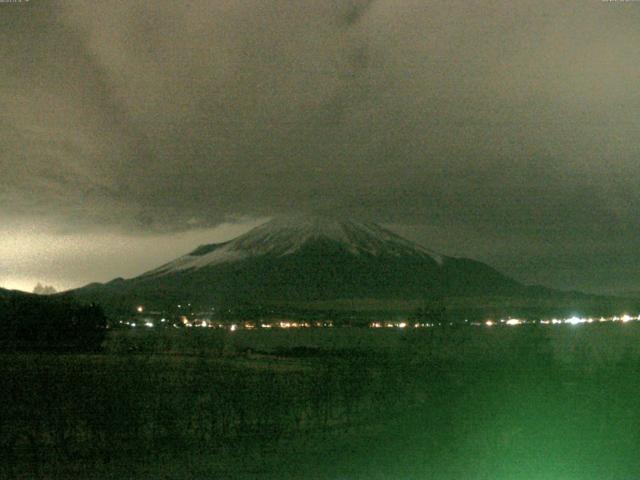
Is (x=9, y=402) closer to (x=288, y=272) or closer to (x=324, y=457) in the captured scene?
(x=324, y=457)

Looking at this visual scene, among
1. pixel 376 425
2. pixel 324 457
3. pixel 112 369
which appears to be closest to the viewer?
pixel 324 457

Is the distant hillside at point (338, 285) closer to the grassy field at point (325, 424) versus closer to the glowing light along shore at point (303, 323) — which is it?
the glowing light along shore at point (303, 323)

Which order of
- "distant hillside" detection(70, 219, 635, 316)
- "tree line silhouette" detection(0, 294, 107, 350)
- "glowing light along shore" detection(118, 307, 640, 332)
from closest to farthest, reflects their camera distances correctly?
1. "tree line silhouette" detection(0, 294, 107, 350)
2. "glowing light along shore" detection(118, 307, 640, 332)
3. "distant hillside" detection(70, 219, 635, 316)

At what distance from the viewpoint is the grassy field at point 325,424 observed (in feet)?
38.7

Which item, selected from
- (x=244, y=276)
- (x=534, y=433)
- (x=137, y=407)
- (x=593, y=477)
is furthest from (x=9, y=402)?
(x=244, y=276)

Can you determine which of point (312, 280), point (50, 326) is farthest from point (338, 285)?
point (50, 326)

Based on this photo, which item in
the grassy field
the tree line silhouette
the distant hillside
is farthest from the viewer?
the distant hillside

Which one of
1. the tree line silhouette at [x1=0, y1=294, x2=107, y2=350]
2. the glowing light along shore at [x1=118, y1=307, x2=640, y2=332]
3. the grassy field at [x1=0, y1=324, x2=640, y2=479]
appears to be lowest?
the grassy field at [x1=0, y1=324, x2=640, y2=479]

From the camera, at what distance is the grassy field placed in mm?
11805

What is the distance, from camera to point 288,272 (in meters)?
183

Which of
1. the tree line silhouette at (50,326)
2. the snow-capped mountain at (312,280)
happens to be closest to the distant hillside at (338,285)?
the snow-capped mountain at (312,280)

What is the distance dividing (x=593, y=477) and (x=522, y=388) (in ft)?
29.8

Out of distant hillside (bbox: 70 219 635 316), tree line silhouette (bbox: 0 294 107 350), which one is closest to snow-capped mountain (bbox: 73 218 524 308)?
distant hillside (bbox: 70 219 635 316)

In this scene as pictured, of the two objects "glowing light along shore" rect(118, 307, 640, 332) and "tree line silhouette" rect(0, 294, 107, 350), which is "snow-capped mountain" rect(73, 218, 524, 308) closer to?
"glowing light along shore" rect(118, 307, 640, 332)
